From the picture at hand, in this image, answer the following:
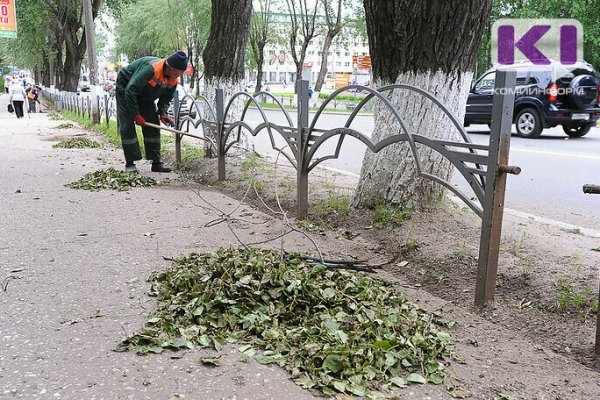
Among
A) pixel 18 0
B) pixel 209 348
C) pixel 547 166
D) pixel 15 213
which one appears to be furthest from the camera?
pixel 18 0

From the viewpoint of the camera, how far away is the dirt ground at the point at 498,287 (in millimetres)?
2600

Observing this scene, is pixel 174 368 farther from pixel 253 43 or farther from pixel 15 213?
pixel 253 43

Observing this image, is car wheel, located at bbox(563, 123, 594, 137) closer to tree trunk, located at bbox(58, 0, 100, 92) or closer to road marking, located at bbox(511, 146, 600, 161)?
road marking, located at bbox(511, 146, 600, 161)

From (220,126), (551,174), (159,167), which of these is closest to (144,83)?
(220,126)

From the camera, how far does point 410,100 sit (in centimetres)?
462

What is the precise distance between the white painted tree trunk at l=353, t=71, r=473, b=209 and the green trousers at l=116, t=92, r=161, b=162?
415 centimetres

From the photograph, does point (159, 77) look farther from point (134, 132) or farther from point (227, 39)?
point (227, 39)

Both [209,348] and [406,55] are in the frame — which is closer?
[209,348]

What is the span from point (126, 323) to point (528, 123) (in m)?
12.7

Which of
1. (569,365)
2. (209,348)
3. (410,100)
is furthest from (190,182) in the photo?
(569,365)

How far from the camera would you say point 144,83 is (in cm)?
751

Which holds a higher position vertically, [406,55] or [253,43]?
[253,43]

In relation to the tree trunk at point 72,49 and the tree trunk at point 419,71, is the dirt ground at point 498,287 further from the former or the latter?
the tree trunk at point 72,49

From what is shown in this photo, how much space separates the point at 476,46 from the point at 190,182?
15.0 feet
